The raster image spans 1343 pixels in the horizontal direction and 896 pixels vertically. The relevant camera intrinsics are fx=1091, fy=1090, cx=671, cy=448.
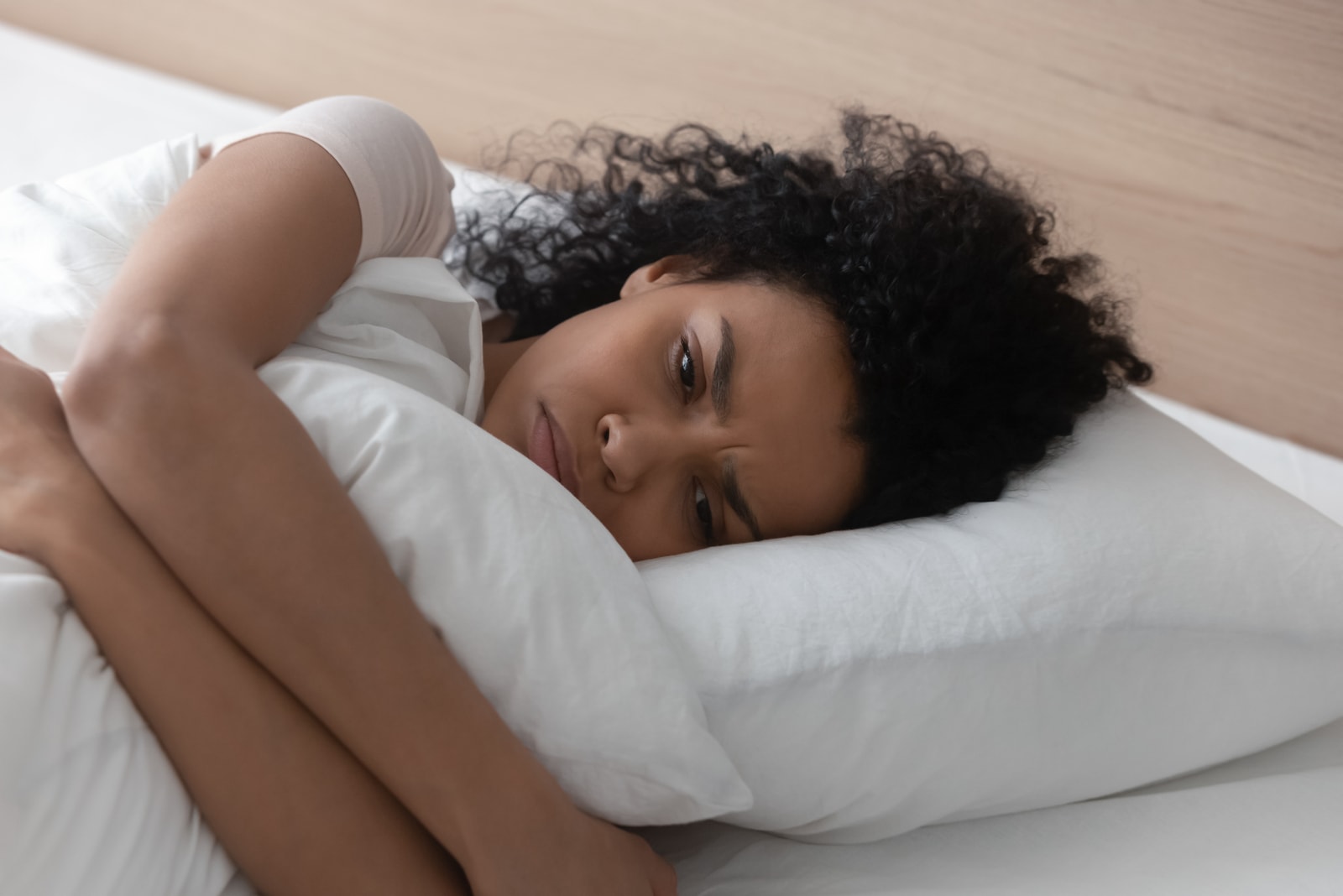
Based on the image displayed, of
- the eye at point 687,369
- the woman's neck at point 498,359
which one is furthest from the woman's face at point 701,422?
the woman's neck at point 498,359

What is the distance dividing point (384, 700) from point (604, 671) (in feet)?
0.46

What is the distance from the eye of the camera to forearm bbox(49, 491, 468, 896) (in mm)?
675

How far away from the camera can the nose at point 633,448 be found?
0.94 m

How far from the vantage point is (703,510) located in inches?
38.6

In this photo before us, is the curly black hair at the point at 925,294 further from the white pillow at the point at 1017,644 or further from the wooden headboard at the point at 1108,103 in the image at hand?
the wooden headboard at the point at 1108,103

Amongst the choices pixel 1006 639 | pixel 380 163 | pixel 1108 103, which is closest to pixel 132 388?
pixel 380 163

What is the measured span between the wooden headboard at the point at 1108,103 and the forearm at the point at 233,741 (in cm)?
109

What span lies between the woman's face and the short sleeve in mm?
194

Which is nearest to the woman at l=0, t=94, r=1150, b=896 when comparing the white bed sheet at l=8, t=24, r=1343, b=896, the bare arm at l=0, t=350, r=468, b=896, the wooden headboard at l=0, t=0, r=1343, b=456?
the bare arm at l=0, t=350, r=468, b=896

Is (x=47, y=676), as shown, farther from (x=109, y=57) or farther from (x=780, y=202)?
(x=109, y=57)

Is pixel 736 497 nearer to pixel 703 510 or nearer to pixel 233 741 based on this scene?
pixel 703 510

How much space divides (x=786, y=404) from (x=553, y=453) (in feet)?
0.69

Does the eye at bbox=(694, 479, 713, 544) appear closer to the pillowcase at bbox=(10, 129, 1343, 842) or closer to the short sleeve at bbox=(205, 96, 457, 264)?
the pillowcase at bbox=(10, 129, 1343, 842)

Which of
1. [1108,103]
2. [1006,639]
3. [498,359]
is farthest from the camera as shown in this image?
[1108,103]
